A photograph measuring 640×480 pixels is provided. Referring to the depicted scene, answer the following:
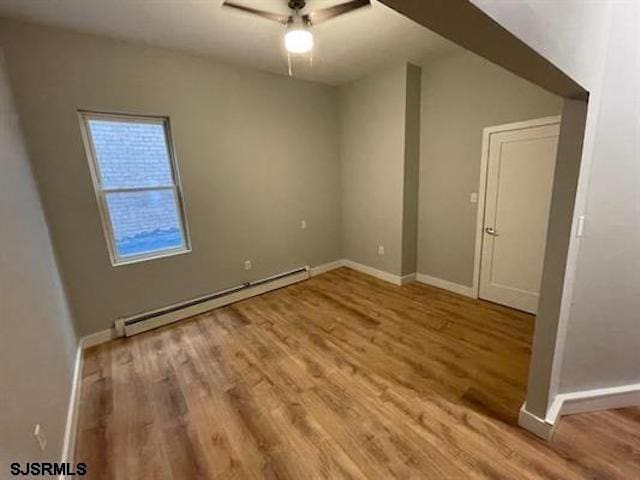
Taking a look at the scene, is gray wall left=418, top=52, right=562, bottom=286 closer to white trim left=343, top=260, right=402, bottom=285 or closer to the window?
white trim left=343, top=260, right=402, bottom=285

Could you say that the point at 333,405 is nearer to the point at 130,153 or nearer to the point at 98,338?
the point at 98,338

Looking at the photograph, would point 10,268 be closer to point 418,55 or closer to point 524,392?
point 524,392

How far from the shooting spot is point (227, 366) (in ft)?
8.09

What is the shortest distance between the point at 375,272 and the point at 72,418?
360cm

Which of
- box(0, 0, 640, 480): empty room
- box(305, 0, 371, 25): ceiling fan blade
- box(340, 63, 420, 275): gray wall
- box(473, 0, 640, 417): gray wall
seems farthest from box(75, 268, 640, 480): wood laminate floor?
box(305, 0, 371, 25): ceiling fan blade

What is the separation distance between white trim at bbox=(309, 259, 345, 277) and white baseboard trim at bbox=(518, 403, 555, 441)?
10.3 ft

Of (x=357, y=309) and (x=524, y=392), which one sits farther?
(x=357, y=309)

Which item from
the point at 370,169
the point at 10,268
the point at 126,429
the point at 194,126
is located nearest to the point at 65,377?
the point at 126,429

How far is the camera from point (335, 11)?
7.22 feet

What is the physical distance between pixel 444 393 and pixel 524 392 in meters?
0.56

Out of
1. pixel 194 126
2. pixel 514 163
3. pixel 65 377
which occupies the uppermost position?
pixel 194 126

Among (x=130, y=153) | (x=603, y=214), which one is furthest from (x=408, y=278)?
(x=130, y=153)

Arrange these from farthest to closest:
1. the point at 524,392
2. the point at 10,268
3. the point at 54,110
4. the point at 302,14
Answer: the point at 54,110 < the point at 302,14 < the point at 524,392 < the point at 10,268

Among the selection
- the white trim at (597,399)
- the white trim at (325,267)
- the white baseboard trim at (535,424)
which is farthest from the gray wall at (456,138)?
the white baseboard trim at (535,424)
